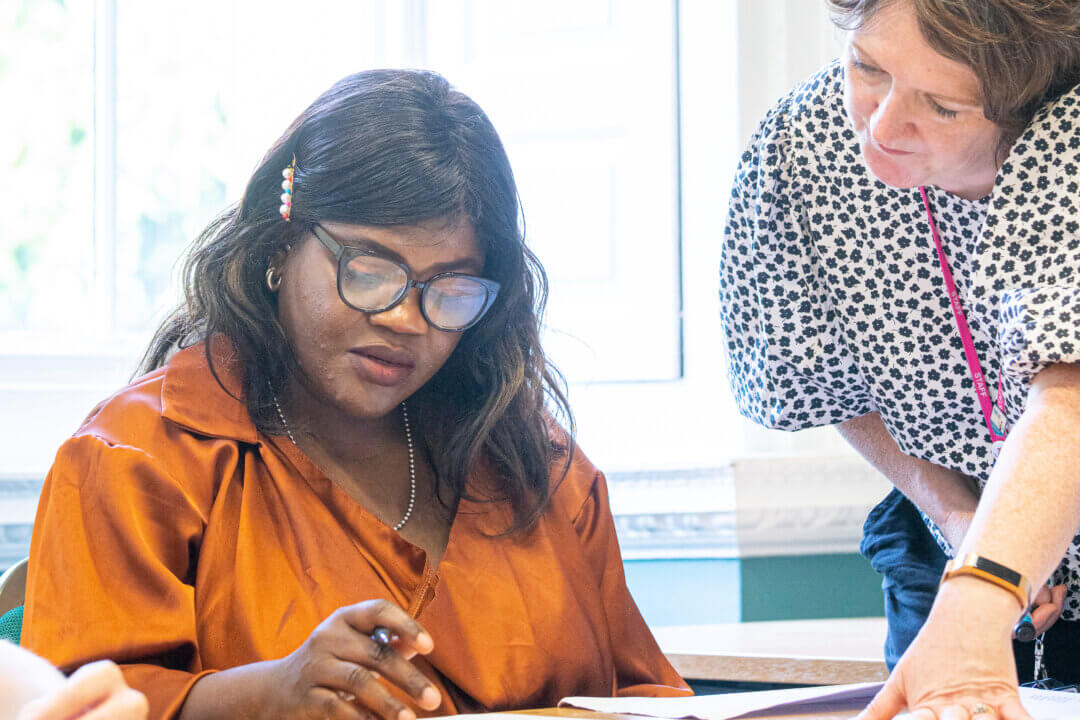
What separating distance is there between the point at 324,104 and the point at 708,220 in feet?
4.41

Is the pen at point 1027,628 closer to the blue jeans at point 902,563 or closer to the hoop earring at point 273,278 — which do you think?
the blue jeans at point 902,563

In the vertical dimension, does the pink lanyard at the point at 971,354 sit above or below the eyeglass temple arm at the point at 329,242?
below

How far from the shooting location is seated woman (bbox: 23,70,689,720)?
1.22 m

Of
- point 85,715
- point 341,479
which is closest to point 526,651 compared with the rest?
point 341,479

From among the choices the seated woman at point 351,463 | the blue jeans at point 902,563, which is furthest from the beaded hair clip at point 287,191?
the blue jeans at point 902,563

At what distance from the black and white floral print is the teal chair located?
1.00 meters

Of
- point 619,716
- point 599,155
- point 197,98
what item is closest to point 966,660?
point 619,716

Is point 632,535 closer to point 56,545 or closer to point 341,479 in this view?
point 341,479

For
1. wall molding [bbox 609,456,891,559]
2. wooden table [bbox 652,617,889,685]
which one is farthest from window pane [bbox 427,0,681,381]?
wooden table [bbox 652,617,889,685]

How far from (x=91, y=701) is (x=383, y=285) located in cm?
72

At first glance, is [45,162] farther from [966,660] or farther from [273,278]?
[966,660]

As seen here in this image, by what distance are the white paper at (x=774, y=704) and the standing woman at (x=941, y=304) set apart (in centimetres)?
12

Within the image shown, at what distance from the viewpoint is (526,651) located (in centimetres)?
141

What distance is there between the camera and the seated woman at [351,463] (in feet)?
4.01
